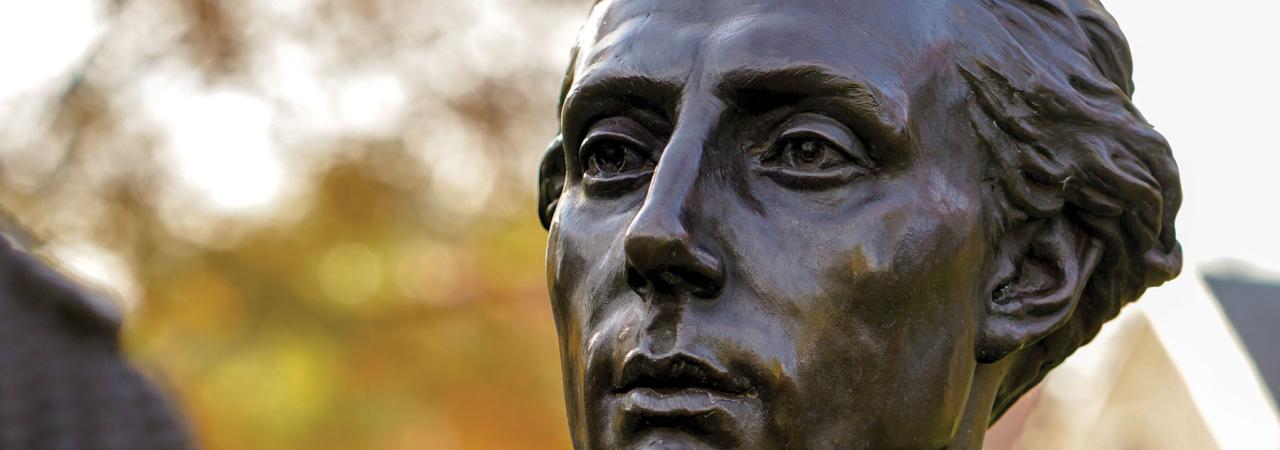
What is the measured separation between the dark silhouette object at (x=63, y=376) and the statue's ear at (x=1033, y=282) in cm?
190

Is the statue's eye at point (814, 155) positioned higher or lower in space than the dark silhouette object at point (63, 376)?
higher

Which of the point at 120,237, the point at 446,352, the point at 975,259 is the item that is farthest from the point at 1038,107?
the point at 120,237

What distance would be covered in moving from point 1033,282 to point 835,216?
0.52 m

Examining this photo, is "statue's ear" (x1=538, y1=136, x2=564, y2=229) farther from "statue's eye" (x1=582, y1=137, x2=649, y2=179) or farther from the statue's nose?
the statue's nose

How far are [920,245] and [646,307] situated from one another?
1.63 feet

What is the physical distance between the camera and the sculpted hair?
3088 millimetres

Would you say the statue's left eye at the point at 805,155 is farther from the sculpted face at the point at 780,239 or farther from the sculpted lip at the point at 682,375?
the sculpted lip at the point at 682,375

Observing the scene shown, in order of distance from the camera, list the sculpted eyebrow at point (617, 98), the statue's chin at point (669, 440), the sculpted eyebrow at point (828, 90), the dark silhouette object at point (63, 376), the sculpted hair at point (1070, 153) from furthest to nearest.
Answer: the dark silhouette object at point (63, 376) → the sculpted hair at point (1070, 153) → the sculpted eyebrow at point (617, 98) → the sculpted eyebrow at point (828, 90) → the statue's chin at point (669, 440)

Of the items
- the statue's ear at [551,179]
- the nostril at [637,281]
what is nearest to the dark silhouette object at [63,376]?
the statue's ear at [551,179]

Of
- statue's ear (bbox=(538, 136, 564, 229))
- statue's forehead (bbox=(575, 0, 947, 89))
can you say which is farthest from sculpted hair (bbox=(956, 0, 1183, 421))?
statue's ear (bbox=(538, 136, 564, 229))

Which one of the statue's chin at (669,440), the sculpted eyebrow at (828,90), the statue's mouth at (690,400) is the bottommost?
the statue's chin at (669,440)

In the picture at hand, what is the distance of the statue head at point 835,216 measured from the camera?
2.78 metres

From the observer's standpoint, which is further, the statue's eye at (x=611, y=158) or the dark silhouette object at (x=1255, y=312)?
the dark silhouette object at (x=1255, y=312)

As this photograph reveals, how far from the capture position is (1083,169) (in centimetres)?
314
